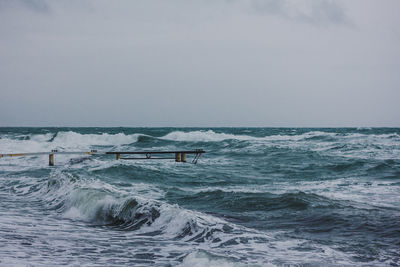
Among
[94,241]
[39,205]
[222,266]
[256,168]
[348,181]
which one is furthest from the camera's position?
[256,168]

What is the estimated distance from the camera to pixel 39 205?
36.2 feet

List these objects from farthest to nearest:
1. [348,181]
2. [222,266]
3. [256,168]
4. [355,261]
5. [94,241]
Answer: [256,168]
[348,181]
[94,241]
[355,261]
[222,266]

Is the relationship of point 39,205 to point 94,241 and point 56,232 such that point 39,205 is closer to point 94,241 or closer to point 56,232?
point 56,232

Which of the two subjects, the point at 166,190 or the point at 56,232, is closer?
the point at 56,232

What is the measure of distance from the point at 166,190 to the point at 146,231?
5512 millimetres

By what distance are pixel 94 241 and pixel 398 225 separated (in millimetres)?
5601

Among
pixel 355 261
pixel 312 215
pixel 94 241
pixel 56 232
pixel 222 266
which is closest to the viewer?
pixel 222 266

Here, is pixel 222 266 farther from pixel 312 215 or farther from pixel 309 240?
pixel 312 215

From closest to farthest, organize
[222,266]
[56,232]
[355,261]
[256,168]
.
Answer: [222,266], [355,261], [56,232], [256,168]

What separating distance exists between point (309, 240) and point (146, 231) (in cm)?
297

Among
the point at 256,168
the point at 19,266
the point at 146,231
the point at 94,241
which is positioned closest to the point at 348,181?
the point at 256,168

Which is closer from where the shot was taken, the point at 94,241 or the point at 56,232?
the point at 94,241

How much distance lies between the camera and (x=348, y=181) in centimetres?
1491

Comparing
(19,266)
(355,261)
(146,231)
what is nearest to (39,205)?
(146,231)
